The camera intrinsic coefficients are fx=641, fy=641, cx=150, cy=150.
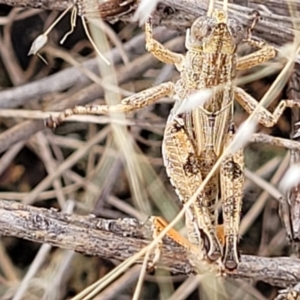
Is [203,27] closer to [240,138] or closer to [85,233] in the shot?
[240,138]

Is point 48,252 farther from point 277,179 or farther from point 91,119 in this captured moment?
point 277,179

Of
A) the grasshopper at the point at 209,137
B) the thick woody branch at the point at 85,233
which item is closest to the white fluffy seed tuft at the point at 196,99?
the grasshopper at the point at 209,137

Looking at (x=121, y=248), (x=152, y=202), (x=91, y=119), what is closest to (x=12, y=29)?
(x=91, y=119)

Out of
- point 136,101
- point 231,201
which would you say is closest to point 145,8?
point 136,101

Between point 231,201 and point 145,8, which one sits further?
point 145,8

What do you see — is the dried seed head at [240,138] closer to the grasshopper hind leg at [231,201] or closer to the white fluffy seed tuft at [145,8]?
the grasshopper hind leg at [231,201]

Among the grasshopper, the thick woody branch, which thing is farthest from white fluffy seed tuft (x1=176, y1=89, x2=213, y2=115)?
the thick woody branch

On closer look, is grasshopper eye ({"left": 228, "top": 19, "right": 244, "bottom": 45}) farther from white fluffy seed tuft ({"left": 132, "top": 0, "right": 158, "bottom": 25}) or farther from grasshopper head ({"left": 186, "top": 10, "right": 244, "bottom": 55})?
white fluffy seed tuft ({"left": 132, "top": 0, "right": 158, "bottom": 25})

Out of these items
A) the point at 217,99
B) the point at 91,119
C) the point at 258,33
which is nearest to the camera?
the point at 217,99
